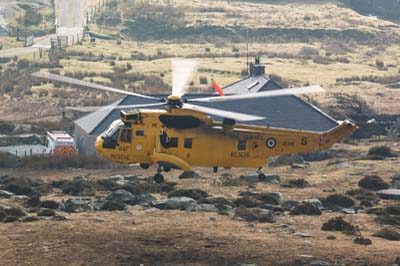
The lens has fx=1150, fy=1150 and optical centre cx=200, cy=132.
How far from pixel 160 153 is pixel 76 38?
107228 mm

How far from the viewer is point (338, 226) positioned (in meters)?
55.7

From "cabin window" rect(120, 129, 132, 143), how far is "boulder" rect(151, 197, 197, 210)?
27.1 feet

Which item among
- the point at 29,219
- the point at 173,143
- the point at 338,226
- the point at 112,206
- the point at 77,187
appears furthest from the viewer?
the point at 77,187

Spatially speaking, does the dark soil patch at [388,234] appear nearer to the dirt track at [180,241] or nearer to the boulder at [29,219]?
the dirt track at [180,241]

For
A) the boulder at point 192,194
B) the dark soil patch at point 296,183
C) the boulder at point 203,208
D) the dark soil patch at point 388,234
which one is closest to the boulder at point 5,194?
the boulder at point 192,194

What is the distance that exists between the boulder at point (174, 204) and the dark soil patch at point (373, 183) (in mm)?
12118

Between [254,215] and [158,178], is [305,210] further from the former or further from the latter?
[158,178]

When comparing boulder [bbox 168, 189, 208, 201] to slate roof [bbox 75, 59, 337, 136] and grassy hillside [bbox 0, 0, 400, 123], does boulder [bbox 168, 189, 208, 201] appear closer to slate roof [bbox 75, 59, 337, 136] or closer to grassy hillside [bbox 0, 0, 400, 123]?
slate roof [bbox 75, 59, 337, 136]

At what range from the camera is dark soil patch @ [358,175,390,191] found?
68294 millimetres

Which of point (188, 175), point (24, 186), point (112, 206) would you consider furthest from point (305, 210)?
point (24, 186)

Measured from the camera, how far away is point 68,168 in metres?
76.2

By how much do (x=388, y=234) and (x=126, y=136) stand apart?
13.2 metres

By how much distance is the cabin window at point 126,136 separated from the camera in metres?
52.8

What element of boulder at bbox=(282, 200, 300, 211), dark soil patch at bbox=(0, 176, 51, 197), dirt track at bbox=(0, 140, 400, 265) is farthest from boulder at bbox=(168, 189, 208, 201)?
dark soil patch at bbox=(0, 176, 51, 197)
